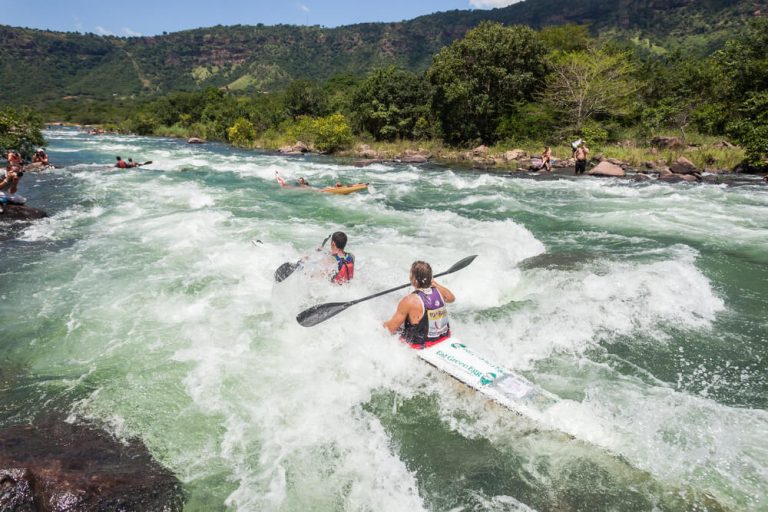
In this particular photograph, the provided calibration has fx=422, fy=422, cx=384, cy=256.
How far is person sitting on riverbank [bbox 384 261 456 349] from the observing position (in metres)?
4.66

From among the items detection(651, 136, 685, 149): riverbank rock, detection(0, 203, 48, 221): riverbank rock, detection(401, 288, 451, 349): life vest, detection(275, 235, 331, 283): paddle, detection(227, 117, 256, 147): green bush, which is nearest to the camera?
detection(401, 288, 451, 349): life vest

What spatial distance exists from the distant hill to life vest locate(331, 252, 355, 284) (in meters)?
110

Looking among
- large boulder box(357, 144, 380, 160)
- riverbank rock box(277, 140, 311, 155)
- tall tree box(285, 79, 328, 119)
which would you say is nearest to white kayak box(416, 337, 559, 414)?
large boulder box(357, 144, 380, 160)

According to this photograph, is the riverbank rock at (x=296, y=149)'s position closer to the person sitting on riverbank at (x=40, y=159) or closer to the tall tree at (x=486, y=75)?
the tall tree at (x=486, y=75)

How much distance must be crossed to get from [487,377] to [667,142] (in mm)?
24153

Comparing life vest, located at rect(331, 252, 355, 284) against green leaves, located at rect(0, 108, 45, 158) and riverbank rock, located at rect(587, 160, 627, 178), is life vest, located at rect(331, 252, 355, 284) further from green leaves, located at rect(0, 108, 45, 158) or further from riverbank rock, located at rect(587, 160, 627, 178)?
green leaves, located at rect(0, 108, 45, 158)

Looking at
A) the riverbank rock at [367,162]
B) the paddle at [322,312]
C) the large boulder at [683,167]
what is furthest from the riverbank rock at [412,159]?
the paddle at [322,312]

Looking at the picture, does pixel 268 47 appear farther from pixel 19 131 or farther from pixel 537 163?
pixel 537 163

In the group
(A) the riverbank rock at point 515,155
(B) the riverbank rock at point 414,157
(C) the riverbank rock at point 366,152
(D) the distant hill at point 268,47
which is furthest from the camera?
(D) the distant hill at point 268,47

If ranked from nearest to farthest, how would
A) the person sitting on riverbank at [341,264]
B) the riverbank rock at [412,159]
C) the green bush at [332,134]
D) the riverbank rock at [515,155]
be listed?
the person sitting on riverbank at [341,264] → the riverbank rock at [515,155] → the riverbank rock at [412,159] → the green bush at [332,134]

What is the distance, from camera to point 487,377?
4156 mm

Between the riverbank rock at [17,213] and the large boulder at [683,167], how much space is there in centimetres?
2320

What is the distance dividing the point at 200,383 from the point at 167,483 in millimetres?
1500

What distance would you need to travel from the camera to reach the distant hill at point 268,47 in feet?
360
